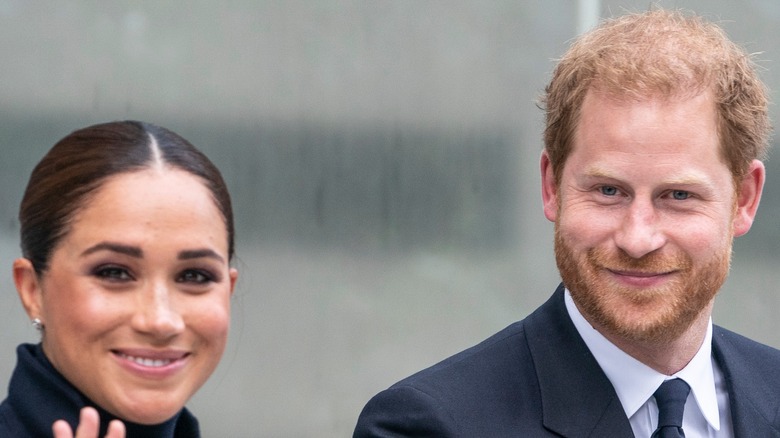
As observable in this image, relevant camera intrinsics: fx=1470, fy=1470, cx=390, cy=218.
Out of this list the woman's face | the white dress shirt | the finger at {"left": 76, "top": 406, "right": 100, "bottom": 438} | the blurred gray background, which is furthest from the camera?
the blurred gray background

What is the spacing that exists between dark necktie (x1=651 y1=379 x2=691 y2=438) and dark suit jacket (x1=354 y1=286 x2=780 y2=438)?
0.08 meters

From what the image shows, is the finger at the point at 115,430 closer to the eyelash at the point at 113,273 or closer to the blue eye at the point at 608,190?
the eyelash at the point at 113,273

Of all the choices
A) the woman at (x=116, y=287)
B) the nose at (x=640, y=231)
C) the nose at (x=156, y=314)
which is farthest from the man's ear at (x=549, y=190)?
the nose at (x=156, y=314)

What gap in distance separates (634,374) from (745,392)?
32 cm

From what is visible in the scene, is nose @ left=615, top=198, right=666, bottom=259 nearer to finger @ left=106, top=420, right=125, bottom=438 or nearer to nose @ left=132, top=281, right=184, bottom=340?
nose @ left=132, top=281, right=184, bottom=340

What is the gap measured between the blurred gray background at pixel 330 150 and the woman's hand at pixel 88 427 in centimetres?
204

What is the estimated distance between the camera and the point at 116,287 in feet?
9.07

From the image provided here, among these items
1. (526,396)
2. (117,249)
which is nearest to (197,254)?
(117,249)

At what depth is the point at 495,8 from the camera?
5.05 meters

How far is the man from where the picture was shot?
10.2ft

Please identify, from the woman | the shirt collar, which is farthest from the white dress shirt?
the woman

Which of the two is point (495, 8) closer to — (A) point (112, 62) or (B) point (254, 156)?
(B) point (254, 156)

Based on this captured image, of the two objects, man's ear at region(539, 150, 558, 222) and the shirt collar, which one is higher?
man's ear at region(539, 150, 558, 222)

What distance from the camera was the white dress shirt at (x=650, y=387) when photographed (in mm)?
3213
